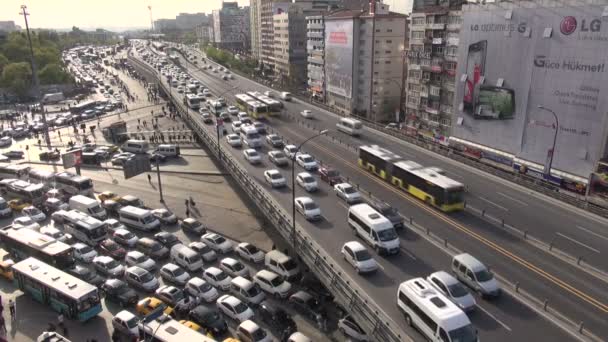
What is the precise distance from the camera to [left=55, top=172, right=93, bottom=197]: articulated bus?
49125mm

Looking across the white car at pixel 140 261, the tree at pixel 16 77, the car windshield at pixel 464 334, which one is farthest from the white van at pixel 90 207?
the tree at pixel 16 77

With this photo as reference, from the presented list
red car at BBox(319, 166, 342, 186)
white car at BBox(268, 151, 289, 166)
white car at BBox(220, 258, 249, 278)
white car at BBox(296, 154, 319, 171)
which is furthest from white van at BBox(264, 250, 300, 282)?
white car at BBox(268, 151, 289, 166)

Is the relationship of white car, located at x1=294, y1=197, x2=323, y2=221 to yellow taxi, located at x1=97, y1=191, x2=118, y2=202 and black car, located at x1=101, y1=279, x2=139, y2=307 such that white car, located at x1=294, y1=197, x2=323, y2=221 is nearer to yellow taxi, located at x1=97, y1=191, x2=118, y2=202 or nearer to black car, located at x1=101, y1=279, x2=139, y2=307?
black car, located at x1=101, y1=279, x2=139, y2=307

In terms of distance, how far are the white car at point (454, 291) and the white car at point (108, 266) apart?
950 inches

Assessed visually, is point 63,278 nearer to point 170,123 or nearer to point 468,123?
point 468,123

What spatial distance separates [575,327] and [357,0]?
158208 millimetres

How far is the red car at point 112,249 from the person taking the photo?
3600cm

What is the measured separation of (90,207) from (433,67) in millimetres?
55931

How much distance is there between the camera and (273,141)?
52.2 m

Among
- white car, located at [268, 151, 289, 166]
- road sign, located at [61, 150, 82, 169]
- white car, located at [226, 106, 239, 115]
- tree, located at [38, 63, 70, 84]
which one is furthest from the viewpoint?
tree, located at [38, 63, 70, 84]

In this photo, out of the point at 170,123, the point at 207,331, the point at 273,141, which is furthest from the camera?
the point at 170,123

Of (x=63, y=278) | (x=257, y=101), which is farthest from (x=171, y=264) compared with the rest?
(x=257, y=101)

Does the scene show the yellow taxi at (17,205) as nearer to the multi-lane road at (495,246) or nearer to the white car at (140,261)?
the white car at (140,261)

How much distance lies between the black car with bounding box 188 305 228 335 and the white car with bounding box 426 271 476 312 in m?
13.4
